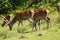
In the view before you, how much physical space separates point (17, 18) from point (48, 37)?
627cm

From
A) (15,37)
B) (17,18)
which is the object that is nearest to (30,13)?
(17,18)

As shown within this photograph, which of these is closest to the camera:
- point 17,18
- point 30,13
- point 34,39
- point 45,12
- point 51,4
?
point 34,39

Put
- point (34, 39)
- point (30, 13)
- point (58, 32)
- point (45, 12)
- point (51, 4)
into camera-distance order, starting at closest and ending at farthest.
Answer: point (34, 39)
point (58, 32)
point (45, 12)
point (30, 13)
point (51, 4)

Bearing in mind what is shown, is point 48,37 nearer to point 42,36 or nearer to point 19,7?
point 42,36

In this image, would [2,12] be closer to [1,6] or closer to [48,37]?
[1,6]

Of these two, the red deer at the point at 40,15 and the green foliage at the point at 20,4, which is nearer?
the red deer at the point at 40,15

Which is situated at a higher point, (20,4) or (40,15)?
(20,4)

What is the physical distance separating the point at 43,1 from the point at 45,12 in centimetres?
1144

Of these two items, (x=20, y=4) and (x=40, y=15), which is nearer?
(x=40, y=15)

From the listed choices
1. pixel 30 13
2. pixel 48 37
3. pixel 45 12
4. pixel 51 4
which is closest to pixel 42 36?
pixel 48 37

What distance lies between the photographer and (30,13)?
57.0ft

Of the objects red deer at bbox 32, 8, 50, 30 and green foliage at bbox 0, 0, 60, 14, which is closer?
red deer at bbox 32, 8, 50, 30

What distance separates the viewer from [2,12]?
27281 mm

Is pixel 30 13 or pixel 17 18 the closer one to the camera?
pixel 30 13
